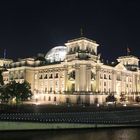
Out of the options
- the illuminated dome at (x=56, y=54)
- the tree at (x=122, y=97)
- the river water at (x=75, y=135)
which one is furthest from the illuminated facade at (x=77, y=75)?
the river water at (x=75, y=135)

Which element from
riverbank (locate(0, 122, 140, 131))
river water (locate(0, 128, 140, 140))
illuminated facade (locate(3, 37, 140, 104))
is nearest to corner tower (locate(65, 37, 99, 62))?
illuminated facade (locate(3, 37, 140, 104))

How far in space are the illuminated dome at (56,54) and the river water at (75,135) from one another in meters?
81.1

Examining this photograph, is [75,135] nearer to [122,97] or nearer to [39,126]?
[39,126]

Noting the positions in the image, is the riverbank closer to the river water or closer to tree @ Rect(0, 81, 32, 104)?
the river water

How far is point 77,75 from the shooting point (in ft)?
341

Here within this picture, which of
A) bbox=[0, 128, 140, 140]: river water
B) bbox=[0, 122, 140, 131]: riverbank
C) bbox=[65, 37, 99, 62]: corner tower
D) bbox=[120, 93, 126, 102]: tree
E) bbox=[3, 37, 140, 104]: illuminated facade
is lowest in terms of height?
bbox=[0, 128, 140, 140]: river water

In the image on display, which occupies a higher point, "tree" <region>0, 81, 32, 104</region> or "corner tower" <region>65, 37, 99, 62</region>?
"corner tower" <region>65, 37, 99, 62</region>

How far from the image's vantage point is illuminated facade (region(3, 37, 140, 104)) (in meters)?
103

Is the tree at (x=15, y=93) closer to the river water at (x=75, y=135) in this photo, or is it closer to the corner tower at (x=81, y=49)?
the corner tower at (x=81, y=49)

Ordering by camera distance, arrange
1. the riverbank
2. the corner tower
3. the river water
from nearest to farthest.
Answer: the river water → the riverbank → the corner tower

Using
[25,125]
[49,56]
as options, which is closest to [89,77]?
[49,56]

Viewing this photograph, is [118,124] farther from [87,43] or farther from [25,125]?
[87,43]

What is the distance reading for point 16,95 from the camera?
8206 cm

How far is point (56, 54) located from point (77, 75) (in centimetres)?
3434
